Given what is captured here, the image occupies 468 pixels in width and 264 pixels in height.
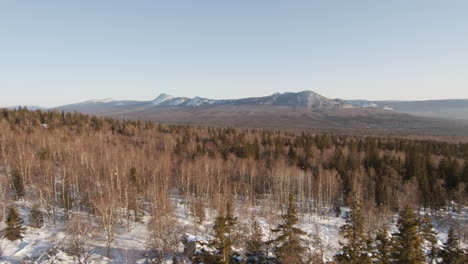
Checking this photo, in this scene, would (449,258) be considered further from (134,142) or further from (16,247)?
(134,142)

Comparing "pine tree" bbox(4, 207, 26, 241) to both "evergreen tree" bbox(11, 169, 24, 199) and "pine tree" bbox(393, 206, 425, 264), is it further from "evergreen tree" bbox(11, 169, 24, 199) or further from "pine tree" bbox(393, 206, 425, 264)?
"pine tree" bbox(393, 206, 425, 264)

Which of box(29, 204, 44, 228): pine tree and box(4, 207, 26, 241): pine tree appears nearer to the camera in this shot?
box(4, 207, 26, 241): pine tree

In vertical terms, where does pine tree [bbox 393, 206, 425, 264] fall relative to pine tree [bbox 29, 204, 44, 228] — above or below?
above

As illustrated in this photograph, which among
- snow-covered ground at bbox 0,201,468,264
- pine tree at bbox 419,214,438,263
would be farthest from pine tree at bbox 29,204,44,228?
pine tree at bbox 419,214,438,263

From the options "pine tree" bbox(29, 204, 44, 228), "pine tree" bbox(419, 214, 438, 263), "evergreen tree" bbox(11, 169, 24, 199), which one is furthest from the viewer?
"evergreen tree" bbox(11, 169, 24, 199)

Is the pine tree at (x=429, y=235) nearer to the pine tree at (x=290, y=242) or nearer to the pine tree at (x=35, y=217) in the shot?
the pine tree at (x=290, y=242)

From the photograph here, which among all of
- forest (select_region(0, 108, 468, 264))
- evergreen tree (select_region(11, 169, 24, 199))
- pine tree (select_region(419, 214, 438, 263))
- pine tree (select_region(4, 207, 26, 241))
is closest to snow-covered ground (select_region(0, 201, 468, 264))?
pine tree (select_region(4, 207, 26, 241))

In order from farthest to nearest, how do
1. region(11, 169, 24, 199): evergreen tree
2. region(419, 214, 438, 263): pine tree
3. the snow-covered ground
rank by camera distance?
region(11, 169, 24, 199): evergreen tree < region(419, 214, 438, 263): pine tree < the snow-covered ground

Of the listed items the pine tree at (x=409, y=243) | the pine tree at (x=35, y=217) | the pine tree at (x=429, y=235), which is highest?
the pine tree at (x=409, y=243)

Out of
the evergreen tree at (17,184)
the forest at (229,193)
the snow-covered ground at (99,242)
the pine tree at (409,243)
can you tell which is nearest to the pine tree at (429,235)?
the forest at (229,193)

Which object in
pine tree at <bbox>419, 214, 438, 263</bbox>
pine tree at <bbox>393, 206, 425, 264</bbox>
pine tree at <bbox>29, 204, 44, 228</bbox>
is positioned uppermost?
pine tree at <bbox>393, 206, 425, 264</bbox>
